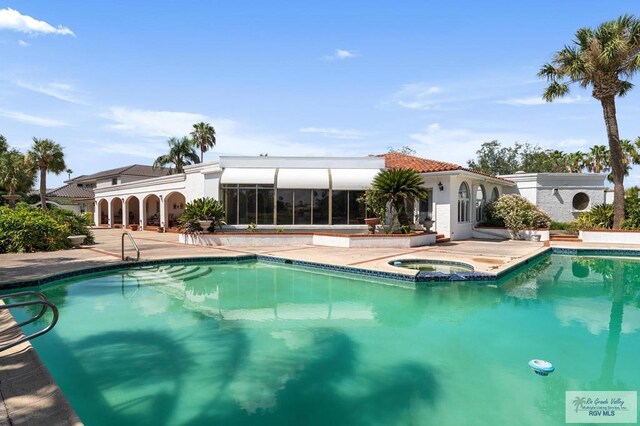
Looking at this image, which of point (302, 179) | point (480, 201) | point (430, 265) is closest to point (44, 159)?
point (302, 179)

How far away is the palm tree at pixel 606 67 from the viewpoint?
23531 millimetres

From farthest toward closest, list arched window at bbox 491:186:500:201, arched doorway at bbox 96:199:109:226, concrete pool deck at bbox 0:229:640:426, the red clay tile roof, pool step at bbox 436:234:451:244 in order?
arched doorway at bbox 96:199:109:226
arched window at bbox 491:186:500:201
the red clay tile roof
pool step at bbox 436:234:451:244
concrete pool deck at bbox 0:229:640:426

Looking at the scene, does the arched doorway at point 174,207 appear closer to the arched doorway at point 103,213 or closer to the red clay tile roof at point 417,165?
the arched doorway at point 103,213

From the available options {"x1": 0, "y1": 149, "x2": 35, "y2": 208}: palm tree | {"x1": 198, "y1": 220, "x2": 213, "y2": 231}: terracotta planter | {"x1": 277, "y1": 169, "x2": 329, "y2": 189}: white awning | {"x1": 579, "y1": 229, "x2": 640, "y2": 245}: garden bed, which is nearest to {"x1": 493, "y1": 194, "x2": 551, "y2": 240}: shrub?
{"x1": 579, "y1": 229, "x2": 640, "y2": 245}: garden bed

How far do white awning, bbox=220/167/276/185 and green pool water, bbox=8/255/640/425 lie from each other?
44.0 ft

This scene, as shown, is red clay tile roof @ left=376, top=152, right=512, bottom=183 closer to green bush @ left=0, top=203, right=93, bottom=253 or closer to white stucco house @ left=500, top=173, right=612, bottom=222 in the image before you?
white stucco house @ left=500, top=173, right=612, bottom=222

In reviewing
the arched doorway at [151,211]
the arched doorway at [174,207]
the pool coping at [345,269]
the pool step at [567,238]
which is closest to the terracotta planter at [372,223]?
the pool coping at [345,269]

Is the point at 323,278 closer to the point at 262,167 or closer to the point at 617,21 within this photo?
the point at 262,167

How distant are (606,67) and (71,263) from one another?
110ft

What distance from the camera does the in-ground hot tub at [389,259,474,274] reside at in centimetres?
1612

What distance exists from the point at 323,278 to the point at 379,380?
847 centimetres

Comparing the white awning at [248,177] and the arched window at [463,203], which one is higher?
the white awning at [248,177]

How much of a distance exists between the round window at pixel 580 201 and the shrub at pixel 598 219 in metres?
4.64

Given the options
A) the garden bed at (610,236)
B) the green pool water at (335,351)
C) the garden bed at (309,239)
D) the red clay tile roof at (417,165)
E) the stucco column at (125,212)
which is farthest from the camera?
the stucco column at (125,212)
